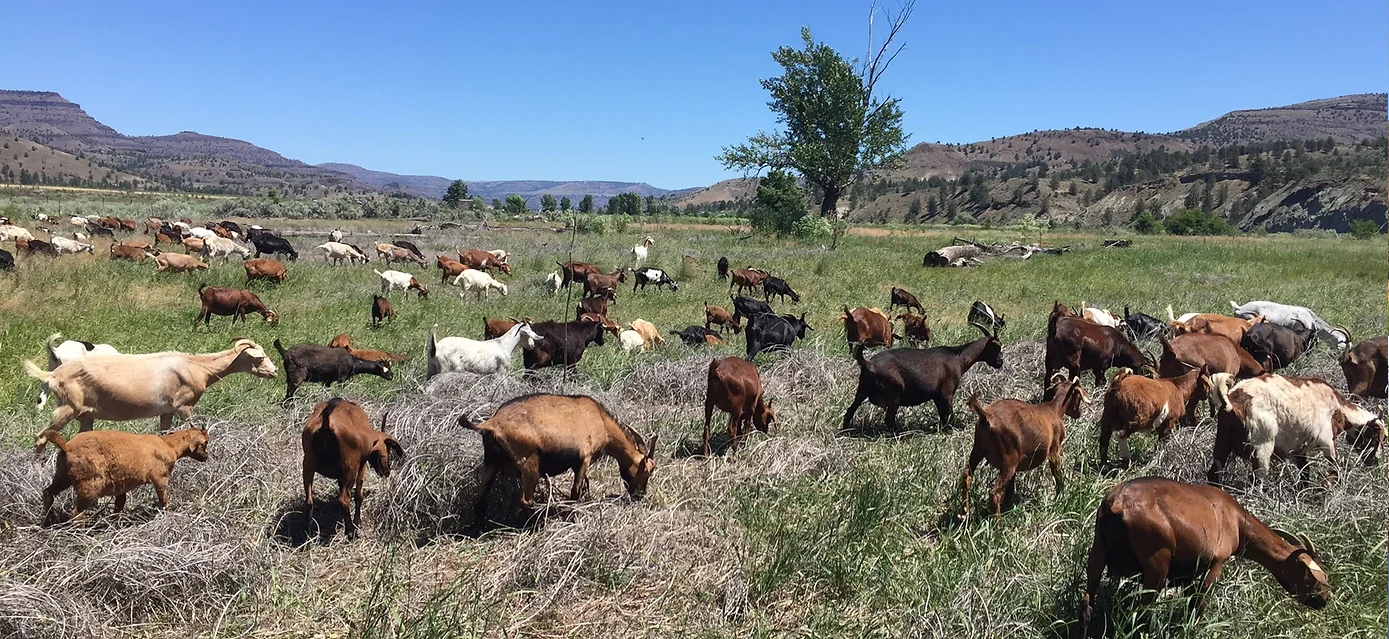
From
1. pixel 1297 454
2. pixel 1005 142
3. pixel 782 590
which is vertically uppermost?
pixel 1005 142

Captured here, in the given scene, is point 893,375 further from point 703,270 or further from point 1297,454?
point 703,270

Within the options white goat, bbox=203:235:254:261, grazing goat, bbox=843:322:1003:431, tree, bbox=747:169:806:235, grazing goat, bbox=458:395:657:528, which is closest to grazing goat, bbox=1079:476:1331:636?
grazing goat, bbox=458:395:657:528

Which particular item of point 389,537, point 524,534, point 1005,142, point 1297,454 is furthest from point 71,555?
point 1005,142

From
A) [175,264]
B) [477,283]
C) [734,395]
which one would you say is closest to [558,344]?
[734,395]

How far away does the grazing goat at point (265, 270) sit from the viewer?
16438 mm

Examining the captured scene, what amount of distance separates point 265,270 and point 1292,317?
62.0 feet

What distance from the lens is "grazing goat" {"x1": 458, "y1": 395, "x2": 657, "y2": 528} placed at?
492 cm

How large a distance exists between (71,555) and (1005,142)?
661 ft

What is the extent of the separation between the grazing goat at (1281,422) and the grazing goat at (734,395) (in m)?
3.49

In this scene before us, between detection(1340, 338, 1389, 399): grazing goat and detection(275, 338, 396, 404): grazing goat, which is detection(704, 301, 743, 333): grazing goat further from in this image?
detection(1340, 338, 1389, 399): grazing goat

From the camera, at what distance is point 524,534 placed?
4852 millimetres

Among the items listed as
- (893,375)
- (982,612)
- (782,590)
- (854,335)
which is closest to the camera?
(982,612)

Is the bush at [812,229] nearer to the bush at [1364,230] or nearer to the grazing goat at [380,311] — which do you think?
the grazing goat at [380,311]

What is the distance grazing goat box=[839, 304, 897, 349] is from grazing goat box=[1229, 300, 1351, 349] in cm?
526
